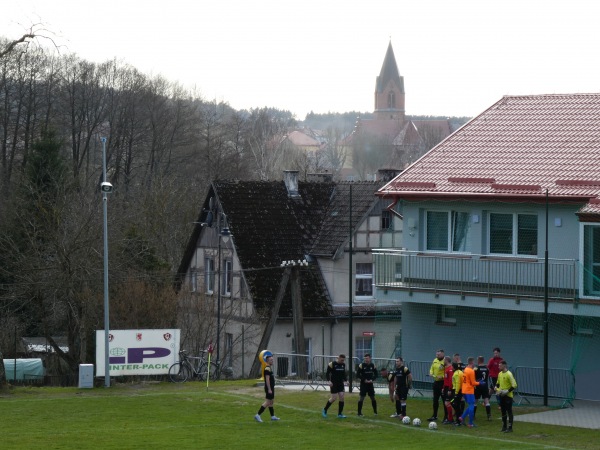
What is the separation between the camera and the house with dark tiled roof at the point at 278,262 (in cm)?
5009

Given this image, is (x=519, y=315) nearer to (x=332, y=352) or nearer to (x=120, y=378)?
(x=120, y=378)

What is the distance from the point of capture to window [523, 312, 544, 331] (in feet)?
109

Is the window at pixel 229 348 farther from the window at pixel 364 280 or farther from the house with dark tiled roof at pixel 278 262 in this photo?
the window at pixel 364 280

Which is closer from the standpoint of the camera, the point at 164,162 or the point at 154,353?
the point at 154,353

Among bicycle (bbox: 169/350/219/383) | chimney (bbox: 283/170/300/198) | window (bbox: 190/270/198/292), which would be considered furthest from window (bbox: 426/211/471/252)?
window (bbox: 190/270/198/292)

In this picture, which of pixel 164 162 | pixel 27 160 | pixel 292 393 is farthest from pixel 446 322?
pixel 164 162

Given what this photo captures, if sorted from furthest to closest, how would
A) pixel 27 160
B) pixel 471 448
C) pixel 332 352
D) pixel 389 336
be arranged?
pixel 27 160
pixel 332 352
pixel 389 336
pixel 471 448

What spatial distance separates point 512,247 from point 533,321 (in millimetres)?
2125

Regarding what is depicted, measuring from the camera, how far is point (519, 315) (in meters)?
33.6

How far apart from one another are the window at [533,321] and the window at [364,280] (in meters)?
19.5

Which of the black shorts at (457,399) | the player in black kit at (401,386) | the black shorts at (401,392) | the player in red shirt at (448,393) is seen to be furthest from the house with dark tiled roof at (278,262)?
the black shorts at (457,399)

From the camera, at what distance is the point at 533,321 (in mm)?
33469

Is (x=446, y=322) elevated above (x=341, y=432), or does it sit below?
above

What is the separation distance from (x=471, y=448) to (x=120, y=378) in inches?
731
